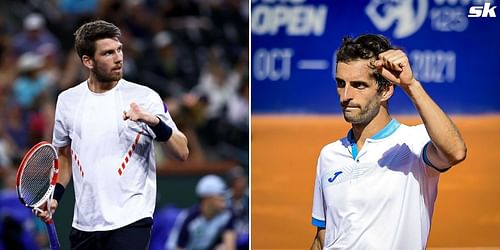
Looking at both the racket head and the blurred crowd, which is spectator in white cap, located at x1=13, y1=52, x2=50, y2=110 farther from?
the racket head

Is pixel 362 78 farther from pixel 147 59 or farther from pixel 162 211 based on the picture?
pixel 147 59

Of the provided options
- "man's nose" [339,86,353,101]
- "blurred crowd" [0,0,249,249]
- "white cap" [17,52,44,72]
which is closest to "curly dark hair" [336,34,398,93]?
"man's nose" [339,86,353,101]

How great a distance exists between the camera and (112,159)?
5.95 metres

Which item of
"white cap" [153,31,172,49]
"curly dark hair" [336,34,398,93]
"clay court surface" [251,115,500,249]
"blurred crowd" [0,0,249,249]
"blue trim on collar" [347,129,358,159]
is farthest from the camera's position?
"white cap" [153,31,172,49]

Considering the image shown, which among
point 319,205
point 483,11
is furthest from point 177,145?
point 483,11

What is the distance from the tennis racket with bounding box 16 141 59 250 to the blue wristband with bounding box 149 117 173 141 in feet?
2.08

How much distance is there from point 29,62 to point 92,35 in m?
6.42

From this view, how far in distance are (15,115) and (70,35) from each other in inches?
78.0

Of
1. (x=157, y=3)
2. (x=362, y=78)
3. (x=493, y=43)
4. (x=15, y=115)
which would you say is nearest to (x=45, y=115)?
(x=15, y=115)

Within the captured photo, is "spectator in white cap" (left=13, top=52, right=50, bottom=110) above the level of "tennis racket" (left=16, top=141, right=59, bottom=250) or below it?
below

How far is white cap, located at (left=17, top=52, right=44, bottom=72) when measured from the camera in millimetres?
A: 12203

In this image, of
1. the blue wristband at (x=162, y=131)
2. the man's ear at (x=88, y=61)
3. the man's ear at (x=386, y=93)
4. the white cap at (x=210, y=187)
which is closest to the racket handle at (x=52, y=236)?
the blue wristband at (x=162, y=131)

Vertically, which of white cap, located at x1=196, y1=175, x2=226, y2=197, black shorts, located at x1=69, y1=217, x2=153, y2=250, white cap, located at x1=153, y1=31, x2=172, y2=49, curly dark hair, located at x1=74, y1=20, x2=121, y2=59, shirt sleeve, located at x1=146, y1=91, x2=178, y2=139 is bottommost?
white cap, located at x1=196, y1=175, x2=226, y2=197

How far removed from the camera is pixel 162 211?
11.1m
